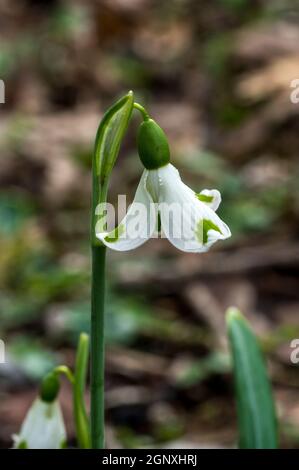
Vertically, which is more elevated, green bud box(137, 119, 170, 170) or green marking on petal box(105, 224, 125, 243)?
green bud box(137, 119, 170, 170)

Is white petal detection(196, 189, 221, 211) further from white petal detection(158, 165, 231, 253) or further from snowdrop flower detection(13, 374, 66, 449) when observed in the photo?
snowdrop flower detection(13, 374, 66, 449)

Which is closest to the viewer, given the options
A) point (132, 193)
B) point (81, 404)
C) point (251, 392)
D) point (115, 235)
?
point (115, 235)

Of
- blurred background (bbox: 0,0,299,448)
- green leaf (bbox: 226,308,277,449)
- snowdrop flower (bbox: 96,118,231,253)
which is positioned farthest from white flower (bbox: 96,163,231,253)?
blurred background (bbox: 0,0,299,448)

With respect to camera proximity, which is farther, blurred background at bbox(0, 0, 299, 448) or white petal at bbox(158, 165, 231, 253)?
blurred background at bbox(0, 0, 299, 448)

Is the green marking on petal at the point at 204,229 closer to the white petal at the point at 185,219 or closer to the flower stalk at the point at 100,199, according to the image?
the white petal at the point at 185,219

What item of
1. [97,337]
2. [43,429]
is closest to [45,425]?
[43,429]

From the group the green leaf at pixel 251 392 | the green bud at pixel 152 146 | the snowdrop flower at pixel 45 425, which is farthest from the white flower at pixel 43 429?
the green bud at pixel 152 146

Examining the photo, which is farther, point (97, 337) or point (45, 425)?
point (45, 425)

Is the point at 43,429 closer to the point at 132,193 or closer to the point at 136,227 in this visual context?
the point at 136,227
